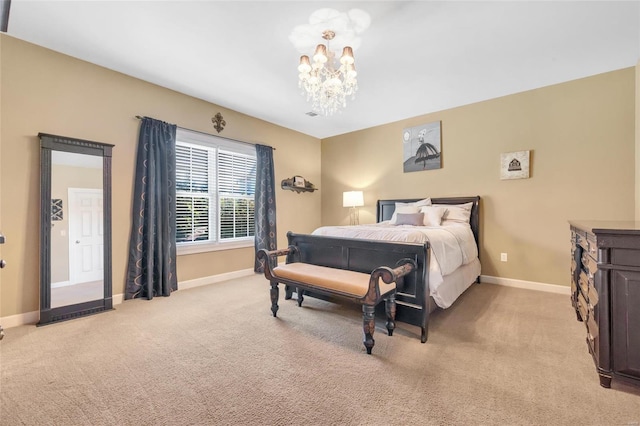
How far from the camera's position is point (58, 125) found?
8.80ft

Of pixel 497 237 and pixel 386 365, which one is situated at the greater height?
pixel 497 237

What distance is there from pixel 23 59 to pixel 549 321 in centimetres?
540

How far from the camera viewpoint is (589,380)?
1594 millimetres

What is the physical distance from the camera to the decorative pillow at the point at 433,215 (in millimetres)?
3648

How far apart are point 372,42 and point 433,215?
7.46 ft

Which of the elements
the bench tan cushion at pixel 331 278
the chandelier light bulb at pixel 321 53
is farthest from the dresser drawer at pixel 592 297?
the chandelier light bulb at pixel 321 53

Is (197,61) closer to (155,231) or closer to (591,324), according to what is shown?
(155,231)

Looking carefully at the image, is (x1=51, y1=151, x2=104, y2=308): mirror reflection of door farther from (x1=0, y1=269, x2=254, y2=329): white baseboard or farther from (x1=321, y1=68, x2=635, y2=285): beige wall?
(x1=321, y1=68, x2=635, y2=285): beige wall

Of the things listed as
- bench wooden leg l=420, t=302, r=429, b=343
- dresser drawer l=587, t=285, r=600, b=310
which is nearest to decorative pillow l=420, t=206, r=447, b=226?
bench wooden leg l=420, t=302, r=429, b=343

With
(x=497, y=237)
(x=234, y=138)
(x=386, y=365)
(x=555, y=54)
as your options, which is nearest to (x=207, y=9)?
(x=234, y=138)

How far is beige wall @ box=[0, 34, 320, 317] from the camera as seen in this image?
2426 millimetres

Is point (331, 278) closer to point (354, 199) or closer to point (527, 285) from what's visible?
point (354, 199)

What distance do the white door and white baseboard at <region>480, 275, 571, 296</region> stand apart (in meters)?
4.76

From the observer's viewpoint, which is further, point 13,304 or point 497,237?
point 497,237
